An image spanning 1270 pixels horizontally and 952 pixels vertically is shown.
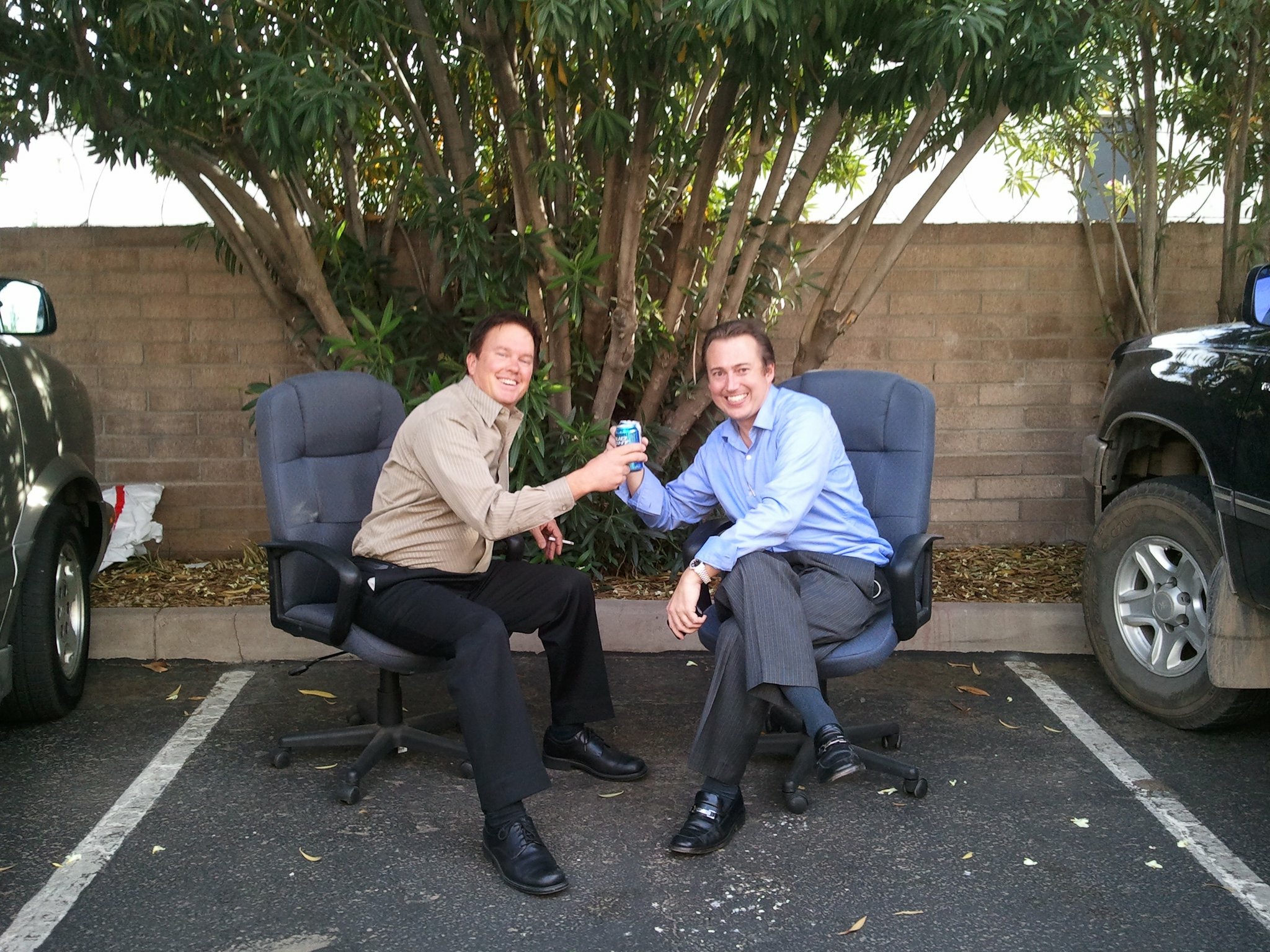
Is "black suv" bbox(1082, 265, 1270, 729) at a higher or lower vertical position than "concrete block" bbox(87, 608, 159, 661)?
higher

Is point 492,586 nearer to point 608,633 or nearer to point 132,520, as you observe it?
point 608,633

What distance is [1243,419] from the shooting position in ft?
12.3

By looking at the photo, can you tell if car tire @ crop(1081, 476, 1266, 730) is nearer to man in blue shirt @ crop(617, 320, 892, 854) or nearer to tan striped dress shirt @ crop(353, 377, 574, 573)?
man in blue shirt @ crop(617, 320, 892, 854)

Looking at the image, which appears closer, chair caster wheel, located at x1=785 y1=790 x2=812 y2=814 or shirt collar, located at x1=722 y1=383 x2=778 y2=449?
chair caster wheel, located at x1=785 y1=790 x2=812 y2=814

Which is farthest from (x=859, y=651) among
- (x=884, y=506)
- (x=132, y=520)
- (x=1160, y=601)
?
(x=132, y=520)

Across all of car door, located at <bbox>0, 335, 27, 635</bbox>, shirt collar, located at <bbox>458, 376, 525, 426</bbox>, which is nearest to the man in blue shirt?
shirt collar, located at <bbox>458, 376, 525, 426</bbox>

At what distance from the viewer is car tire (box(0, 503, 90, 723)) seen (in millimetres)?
4035

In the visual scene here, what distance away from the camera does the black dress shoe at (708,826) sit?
3299 mm

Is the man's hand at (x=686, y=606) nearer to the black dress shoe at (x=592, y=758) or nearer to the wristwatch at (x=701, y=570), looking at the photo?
the wristwatch at (x=701, y=570)

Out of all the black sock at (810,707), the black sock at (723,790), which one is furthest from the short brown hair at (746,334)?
the black sock at (723,790)

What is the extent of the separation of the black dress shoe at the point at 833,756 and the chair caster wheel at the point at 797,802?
0.94 feet

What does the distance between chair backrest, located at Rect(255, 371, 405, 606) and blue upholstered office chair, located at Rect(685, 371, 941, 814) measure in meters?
1.15

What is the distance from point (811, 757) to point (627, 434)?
1.15 m

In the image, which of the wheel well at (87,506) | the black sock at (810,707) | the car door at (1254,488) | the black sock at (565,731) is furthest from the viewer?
the wheel well at (87,506)
